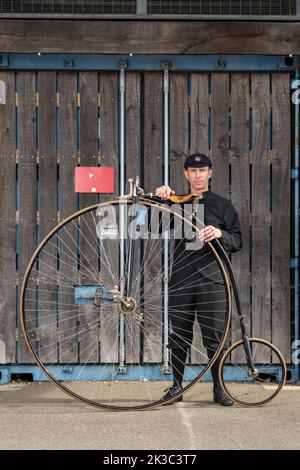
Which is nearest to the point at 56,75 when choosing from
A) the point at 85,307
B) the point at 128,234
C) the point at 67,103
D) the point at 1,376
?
the point at 67,103

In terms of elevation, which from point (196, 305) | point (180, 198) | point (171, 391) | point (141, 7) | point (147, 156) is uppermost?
point (141, 7)

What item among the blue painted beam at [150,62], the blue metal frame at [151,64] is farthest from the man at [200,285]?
the blue painted beam at [150,62]

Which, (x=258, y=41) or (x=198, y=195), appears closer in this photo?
(x=198, y=195)

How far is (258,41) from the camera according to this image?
7621 mm

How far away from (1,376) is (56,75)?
2671mm

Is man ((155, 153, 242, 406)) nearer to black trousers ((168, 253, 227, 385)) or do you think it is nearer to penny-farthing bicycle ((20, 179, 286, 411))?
black trousers ((168, 253, 227, 385))

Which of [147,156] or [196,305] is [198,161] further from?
[196,305]

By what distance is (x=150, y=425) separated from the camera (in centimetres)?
617

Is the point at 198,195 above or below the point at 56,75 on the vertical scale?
below

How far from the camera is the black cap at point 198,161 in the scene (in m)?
7.05

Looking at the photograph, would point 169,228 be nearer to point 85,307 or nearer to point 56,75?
point 85,307

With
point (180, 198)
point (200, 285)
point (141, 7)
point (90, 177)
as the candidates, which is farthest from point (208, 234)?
point (141, 7)

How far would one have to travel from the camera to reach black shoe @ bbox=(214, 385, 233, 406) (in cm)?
687

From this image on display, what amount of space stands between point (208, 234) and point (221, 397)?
1332 mm
